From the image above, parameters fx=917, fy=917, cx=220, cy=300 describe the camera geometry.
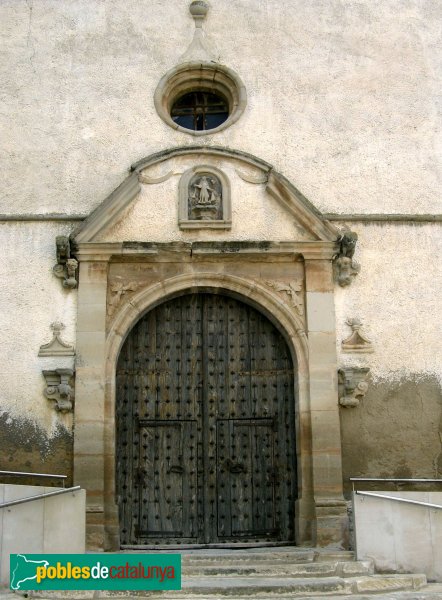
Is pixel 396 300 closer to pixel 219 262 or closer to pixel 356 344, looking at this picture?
pixel 356 344

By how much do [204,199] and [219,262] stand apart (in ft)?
2.30

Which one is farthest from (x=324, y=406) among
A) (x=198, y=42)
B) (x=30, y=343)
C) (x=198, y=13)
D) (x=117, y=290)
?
(x=198, y=13)

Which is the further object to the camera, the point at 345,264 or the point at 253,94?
the point at 253,94

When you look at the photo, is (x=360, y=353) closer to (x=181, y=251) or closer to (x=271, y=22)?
(x=181, y=251)

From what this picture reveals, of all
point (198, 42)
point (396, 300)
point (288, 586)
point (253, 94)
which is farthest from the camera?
point (198, 42)

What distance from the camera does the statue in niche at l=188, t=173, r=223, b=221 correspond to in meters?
9.78

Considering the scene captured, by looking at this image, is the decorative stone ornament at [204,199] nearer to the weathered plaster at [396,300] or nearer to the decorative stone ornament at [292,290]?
the decorative stone ornament at [292,290]

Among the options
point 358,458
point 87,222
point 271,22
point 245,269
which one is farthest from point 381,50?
point 358,458

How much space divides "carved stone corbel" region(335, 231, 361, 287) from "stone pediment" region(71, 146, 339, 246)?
15cm

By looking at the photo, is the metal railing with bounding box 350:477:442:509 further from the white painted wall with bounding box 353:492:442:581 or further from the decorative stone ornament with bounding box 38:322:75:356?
the decorative stone ornament with bounding box 38:322:75:356

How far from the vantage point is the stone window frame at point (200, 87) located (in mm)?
10250

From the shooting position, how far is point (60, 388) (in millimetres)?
9180

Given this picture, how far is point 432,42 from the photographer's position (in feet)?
35.0

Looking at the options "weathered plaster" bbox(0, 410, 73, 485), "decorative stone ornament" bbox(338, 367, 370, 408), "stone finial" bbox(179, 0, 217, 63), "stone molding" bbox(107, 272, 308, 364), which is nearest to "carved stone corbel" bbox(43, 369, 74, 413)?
"weathered plaster" bbox(0, 410, 73, 485)
